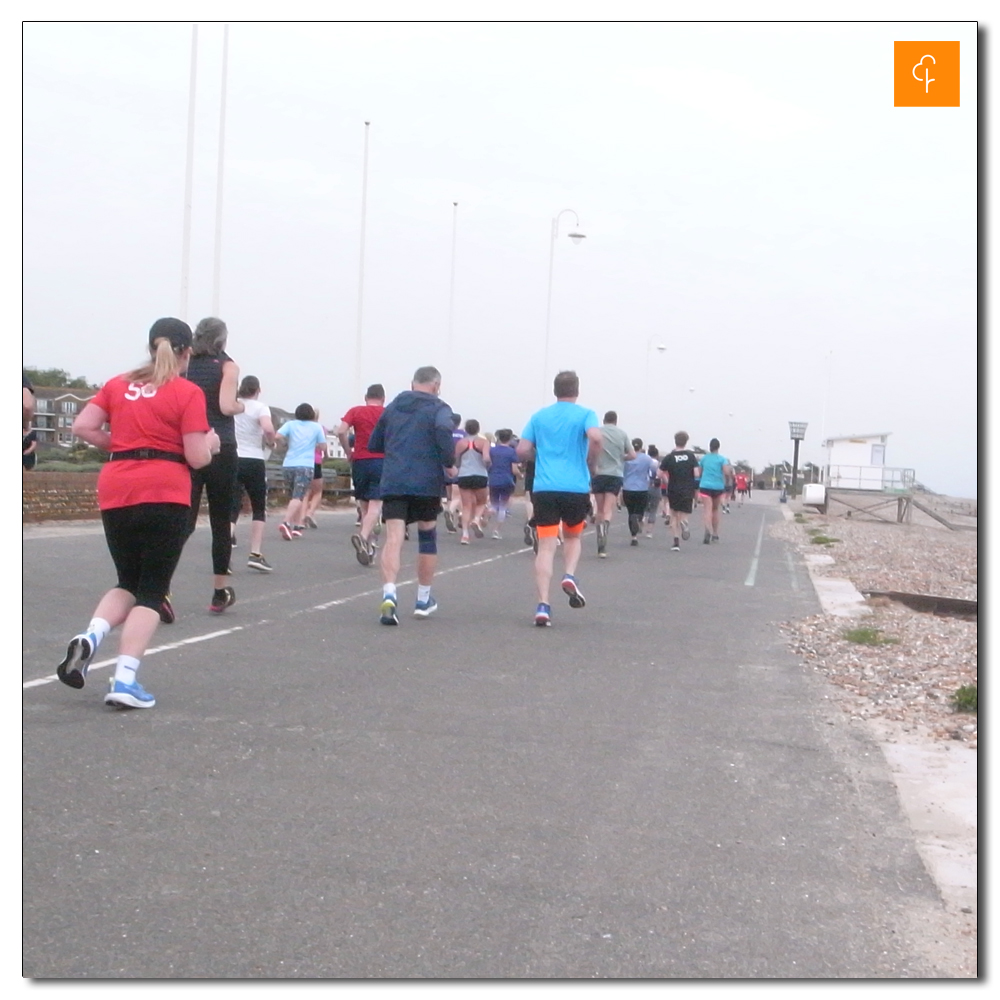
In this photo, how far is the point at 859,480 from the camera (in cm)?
6956

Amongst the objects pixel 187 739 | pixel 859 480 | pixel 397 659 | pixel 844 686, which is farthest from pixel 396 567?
pixel 859 480

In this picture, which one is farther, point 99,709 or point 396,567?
point 396,567

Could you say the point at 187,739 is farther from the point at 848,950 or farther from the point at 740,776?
the point at 848,950

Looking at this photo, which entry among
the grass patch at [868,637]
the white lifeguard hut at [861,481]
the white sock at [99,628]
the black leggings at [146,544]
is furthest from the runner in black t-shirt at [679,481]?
the white lifeguard hut at [861,481]

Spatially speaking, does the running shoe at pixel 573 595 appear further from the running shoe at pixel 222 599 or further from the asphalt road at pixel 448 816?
the running shoe at pixel 222 599

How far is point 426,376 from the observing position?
965 centimetres

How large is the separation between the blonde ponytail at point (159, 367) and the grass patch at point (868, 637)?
6.44 meters

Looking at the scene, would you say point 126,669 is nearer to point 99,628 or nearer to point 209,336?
point 99,628

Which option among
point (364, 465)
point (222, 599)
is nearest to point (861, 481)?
point (364, 465)

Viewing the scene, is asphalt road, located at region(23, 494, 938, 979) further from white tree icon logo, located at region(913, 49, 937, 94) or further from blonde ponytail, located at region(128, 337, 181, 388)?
white tree icon logo, located at region(913, 49, 937, 94)

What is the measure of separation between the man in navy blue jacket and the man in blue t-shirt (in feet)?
2.94

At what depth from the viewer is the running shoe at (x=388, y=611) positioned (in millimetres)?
9250

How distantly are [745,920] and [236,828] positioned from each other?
1.75 meters

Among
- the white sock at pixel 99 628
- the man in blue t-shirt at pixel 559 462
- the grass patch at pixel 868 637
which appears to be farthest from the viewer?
the grass patch at pixel 868 637
